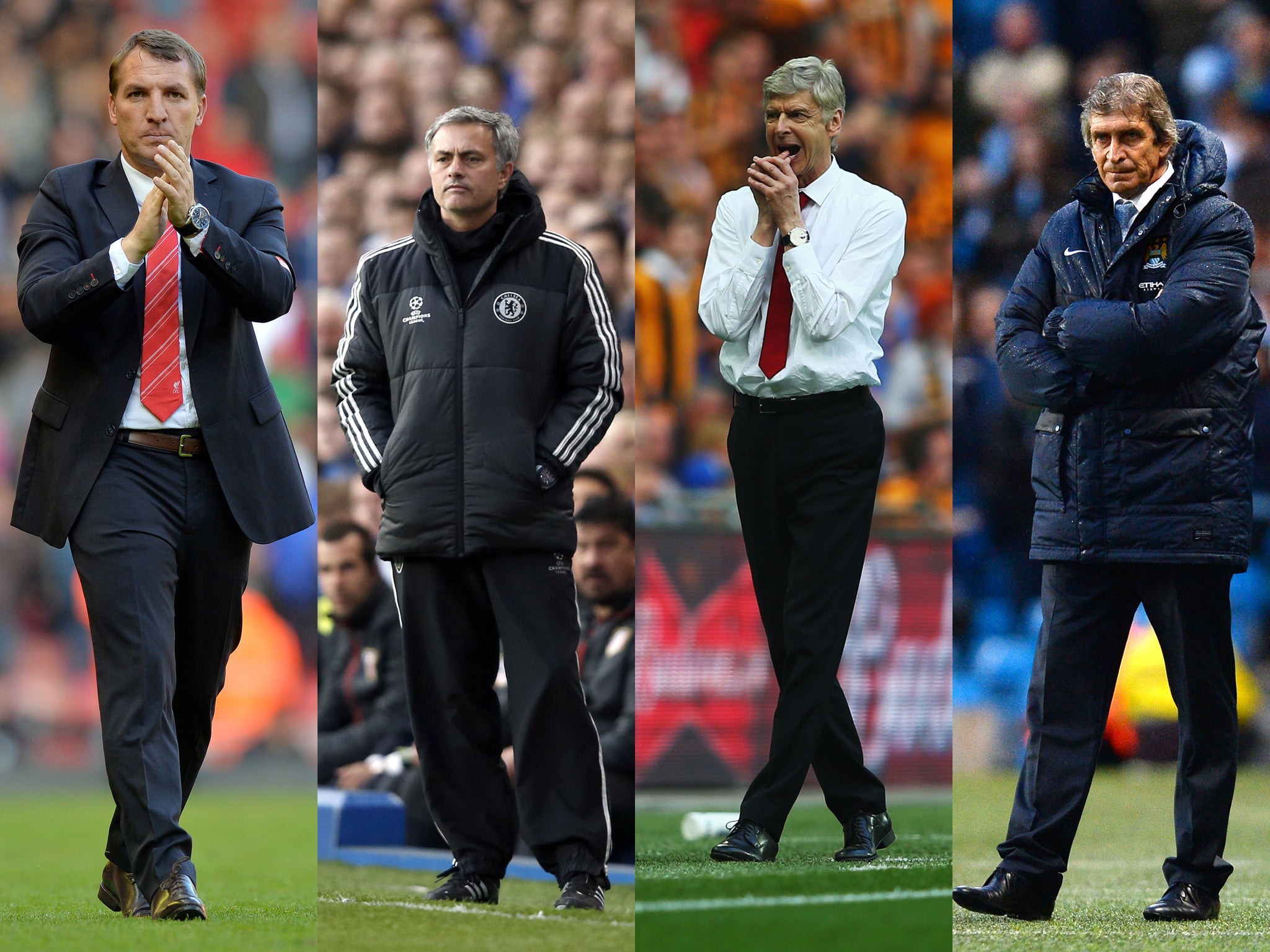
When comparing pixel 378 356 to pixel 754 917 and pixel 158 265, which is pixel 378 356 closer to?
pixel 158 265

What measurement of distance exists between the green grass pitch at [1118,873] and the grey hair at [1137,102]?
6.01 feet

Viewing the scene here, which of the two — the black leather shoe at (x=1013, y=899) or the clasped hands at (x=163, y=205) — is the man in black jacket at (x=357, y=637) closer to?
the clasped hands at (x=163, y=205)

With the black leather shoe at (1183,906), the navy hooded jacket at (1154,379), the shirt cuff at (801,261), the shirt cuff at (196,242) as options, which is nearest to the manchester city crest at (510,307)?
the shirt cuff at (196,242)

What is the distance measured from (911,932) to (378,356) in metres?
1.84

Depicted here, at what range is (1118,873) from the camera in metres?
4.88

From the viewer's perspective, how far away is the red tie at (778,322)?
3275 mm

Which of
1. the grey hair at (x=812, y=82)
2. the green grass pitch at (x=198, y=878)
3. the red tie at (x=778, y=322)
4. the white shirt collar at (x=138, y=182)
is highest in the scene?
the grey hair at (x=812, y=82)

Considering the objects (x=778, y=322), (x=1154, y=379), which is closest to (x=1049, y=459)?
(x=1154, y=379)

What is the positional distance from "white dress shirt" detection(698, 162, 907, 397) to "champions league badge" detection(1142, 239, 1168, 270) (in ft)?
2.83

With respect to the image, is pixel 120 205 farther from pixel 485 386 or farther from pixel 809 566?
pixel 809 566

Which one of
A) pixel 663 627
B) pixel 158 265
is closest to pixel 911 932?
pixel 158 265

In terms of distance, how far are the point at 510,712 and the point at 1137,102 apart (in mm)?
2070

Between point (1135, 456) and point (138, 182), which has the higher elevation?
point (138, 182)

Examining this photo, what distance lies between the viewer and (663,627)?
6758 millimetres
